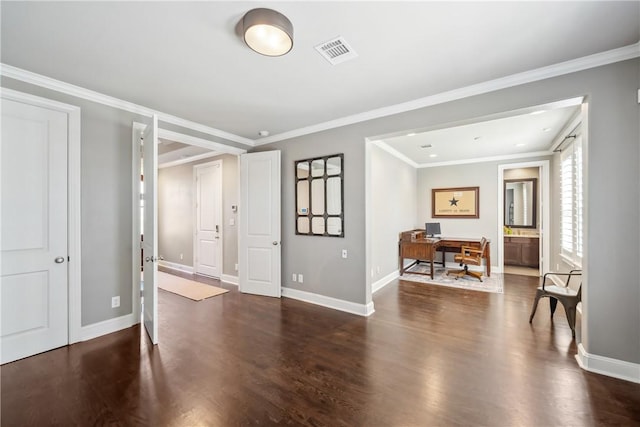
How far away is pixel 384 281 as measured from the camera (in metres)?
5.06

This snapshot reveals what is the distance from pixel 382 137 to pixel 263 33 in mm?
2064

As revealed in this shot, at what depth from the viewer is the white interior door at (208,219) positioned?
5562 mm

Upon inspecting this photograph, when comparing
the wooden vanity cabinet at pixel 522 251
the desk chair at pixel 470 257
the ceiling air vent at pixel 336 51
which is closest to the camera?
the ceiling air vent at pixel 336 51

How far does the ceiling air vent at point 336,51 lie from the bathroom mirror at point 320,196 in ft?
5.25

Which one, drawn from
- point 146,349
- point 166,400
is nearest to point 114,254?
point 146,349

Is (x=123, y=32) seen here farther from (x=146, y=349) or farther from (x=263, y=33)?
(x=146, y=349)

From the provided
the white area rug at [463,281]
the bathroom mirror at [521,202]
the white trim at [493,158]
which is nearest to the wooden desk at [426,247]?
the white area rug at [463,281]

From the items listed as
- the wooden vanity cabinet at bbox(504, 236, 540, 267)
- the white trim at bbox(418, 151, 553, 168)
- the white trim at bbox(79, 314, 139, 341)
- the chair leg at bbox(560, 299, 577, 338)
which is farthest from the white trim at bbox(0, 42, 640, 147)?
the wooden vanity cabinet at bbox(504, 236, 540, 267)

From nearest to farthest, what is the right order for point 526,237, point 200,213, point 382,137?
point 382,137, point 200,213, point 526,237

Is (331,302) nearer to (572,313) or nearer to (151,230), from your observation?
(151,230)

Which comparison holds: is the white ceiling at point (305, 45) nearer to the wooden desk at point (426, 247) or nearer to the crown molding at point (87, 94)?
the crown molding at point (87, 94)

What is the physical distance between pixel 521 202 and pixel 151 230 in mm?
8018

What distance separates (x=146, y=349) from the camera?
2643 millimetres

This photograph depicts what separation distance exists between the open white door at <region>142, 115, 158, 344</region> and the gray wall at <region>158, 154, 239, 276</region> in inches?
87.8
